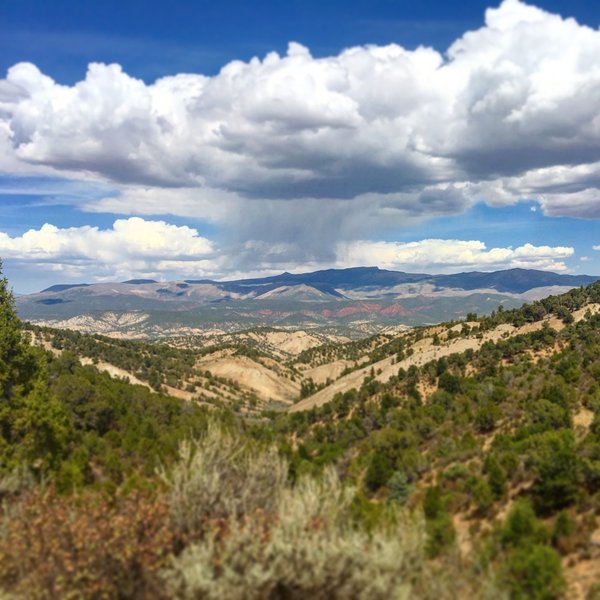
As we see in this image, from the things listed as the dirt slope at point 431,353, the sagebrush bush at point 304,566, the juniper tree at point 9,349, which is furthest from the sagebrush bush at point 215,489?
the dirt slope at point 431,353

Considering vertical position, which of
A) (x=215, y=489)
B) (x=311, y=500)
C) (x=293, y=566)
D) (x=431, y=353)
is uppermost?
(x=311, y=500)

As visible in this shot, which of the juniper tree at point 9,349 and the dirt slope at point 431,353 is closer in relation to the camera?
the juniper tree at point 9,349

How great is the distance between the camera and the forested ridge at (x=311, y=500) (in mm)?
24359

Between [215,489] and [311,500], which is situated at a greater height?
[311,500]

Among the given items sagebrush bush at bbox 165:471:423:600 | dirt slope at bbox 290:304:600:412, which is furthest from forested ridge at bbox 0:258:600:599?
dirt slope at bbox 290:304:600:412

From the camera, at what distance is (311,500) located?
1097 inches

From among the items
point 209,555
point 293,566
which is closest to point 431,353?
point 293,566

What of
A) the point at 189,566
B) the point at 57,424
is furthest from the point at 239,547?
the point at 57,424

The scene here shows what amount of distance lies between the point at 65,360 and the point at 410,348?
108 m

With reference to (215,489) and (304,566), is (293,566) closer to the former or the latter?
(304,566)

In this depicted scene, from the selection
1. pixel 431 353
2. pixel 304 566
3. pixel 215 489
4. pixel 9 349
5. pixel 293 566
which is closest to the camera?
pixel 293 566

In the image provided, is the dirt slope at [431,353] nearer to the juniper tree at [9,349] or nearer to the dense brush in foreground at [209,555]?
the juniper tree at [9,349]

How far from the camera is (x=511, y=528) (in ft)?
114

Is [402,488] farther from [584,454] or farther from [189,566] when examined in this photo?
[189,566]
